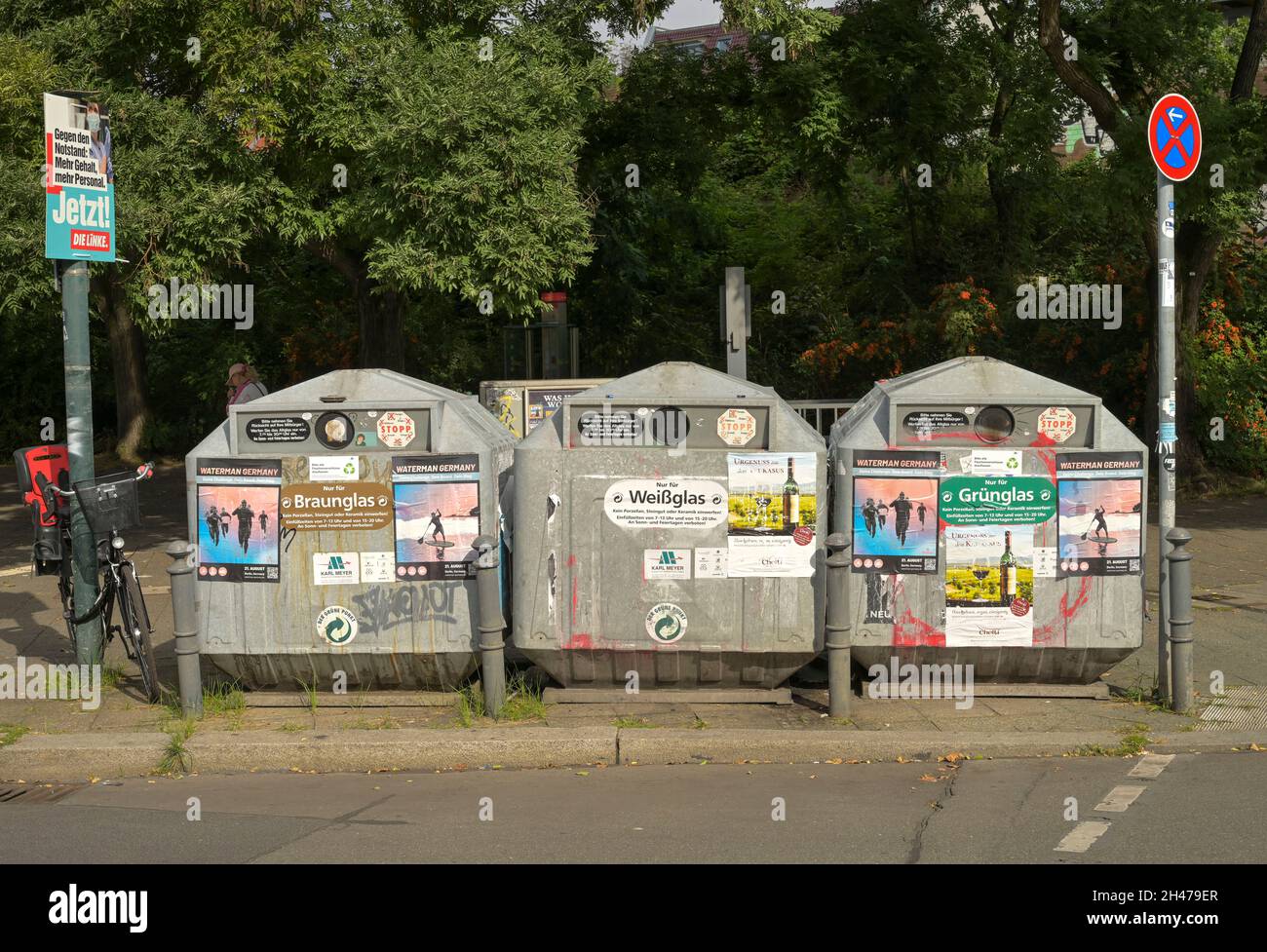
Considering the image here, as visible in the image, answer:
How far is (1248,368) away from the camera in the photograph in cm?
1623

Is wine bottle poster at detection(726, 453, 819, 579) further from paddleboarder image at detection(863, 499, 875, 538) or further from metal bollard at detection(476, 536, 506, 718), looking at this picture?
metal bollard at detection(476, 536, 506, 718)

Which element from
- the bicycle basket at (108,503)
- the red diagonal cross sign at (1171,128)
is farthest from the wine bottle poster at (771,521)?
the bicycle basket at (108,503)

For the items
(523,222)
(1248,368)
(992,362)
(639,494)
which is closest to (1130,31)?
(1248,368)

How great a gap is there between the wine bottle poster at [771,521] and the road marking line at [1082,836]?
1946mm

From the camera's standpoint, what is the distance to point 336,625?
7062 millimetres

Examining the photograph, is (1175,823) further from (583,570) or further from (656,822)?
(583,570)

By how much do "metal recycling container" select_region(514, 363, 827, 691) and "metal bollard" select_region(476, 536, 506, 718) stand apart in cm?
18

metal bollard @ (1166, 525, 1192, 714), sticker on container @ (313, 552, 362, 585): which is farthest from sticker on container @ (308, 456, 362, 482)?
metal bollard @ (1166, 525, 1192, 714)

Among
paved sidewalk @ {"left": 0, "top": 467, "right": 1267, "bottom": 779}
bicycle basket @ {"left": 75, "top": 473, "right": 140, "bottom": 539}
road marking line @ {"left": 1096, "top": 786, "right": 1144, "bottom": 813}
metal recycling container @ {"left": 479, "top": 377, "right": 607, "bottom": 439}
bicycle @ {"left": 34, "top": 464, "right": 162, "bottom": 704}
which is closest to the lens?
road marking line @ {"left": 1096, "top": 786, "right": 1144, "bottom": 813}

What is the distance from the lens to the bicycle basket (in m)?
7.47

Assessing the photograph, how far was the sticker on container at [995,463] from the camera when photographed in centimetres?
697

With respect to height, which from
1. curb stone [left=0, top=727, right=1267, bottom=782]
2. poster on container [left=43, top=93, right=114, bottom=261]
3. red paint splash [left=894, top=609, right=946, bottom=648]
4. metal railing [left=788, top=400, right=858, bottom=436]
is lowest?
curb stone [left=0, top=727, right=1267, bottom=782]

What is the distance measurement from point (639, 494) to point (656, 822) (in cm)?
188

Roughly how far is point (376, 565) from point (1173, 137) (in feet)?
16.8
